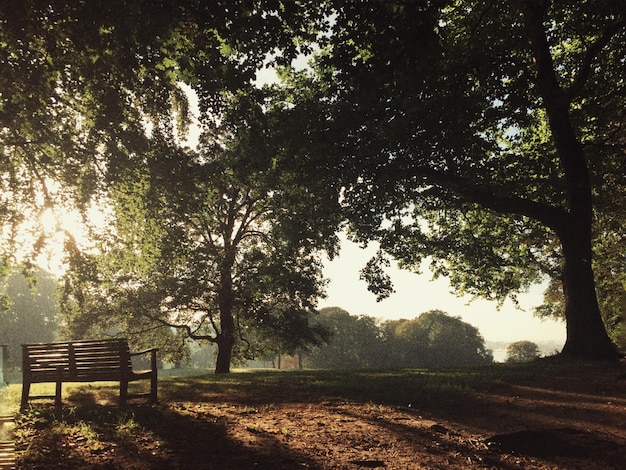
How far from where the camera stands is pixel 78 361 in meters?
7.59

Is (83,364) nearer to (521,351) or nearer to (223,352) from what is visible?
(223,352)

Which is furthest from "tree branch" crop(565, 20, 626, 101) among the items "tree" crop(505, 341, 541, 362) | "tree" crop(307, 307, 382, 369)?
"tree" crop(505, 341, 541, 362)

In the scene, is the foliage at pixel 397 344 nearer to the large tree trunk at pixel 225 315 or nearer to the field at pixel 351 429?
the large tree trunk at pixel 225 315

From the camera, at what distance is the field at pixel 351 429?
14.5 feet

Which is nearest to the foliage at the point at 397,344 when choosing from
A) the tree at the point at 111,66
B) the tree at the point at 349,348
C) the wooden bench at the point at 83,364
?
the tree at the point at 349,348

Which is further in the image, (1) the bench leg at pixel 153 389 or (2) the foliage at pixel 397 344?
(2) the foliage at pixel 397 344

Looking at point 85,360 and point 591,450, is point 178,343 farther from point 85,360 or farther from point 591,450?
point 591,450

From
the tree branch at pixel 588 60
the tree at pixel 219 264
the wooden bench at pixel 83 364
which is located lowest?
the wooden bench at pixel 83 364

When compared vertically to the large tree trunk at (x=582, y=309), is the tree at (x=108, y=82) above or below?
above

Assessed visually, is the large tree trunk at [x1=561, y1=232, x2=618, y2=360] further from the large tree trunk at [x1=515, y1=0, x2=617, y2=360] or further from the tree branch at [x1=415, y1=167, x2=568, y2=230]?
the tree branch at [x1=415, y1=167, x2=568, y2=230]

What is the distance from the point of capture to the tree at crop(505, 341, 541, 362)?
90125mm

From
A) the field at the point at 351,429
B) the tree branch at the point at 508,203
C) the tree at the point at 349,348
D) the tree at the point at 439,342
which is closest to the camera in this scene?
the field at the point at 351,429

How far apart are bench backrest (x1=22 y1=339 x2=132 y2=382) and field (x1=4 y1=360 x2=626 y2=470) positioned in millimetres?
615

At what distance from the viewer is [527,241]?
2098 centimetres
